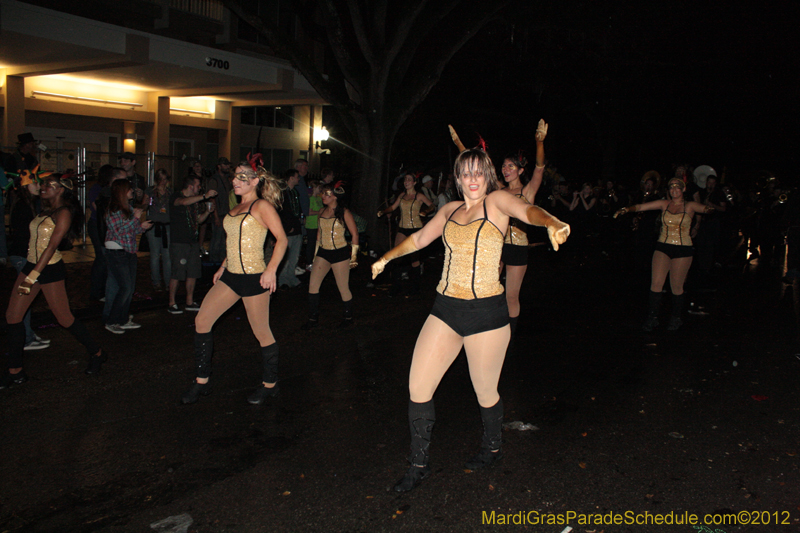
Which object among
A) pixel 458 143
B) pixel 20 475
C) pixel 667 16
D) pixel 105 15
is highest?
pixel 667 16

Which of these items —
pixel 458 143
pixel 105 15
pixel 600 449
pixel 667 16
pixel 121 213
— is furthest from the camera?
pixel 667 16

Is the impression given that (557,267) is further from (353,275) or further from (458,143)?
(458,143)

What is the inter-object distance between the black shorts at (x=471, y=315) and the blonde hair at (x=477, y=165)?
2.38 ft

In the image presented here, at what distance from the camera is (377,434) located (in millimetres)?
4902

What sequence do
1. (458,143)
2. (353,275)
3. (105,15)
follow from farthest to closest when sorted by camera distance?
1. (105,15)
2. (353,275)
3. (458,143)

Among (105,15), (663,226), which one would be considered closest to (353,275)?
(663,226)

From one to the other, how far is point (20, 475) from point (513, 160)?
16.8 ft

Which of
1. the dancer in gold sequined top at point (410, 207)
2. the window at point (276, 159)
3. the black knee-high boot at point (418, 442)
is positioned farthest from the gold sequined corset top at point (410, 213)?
the window at point (276, 159)

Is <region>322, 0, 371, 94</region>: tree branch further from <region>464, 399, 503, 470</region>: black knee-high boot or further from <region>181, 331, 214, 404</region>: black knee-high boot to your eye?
<region>464, 399, 503, 470</region>: black knee-high boot

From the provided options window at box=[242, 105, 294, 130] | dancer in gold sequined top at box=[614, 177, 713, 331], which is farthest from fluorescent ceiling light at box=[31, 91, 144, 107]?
dancer in gold sequined top at box=[614, 177, 713, 331]

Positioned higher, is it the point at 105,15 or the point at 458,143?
the point at 105,15

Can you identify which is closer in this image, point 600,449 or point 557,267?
point 600,449

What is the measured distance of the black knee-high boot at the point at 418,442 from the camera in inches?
159

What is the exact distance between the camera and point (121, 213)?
7512mm
